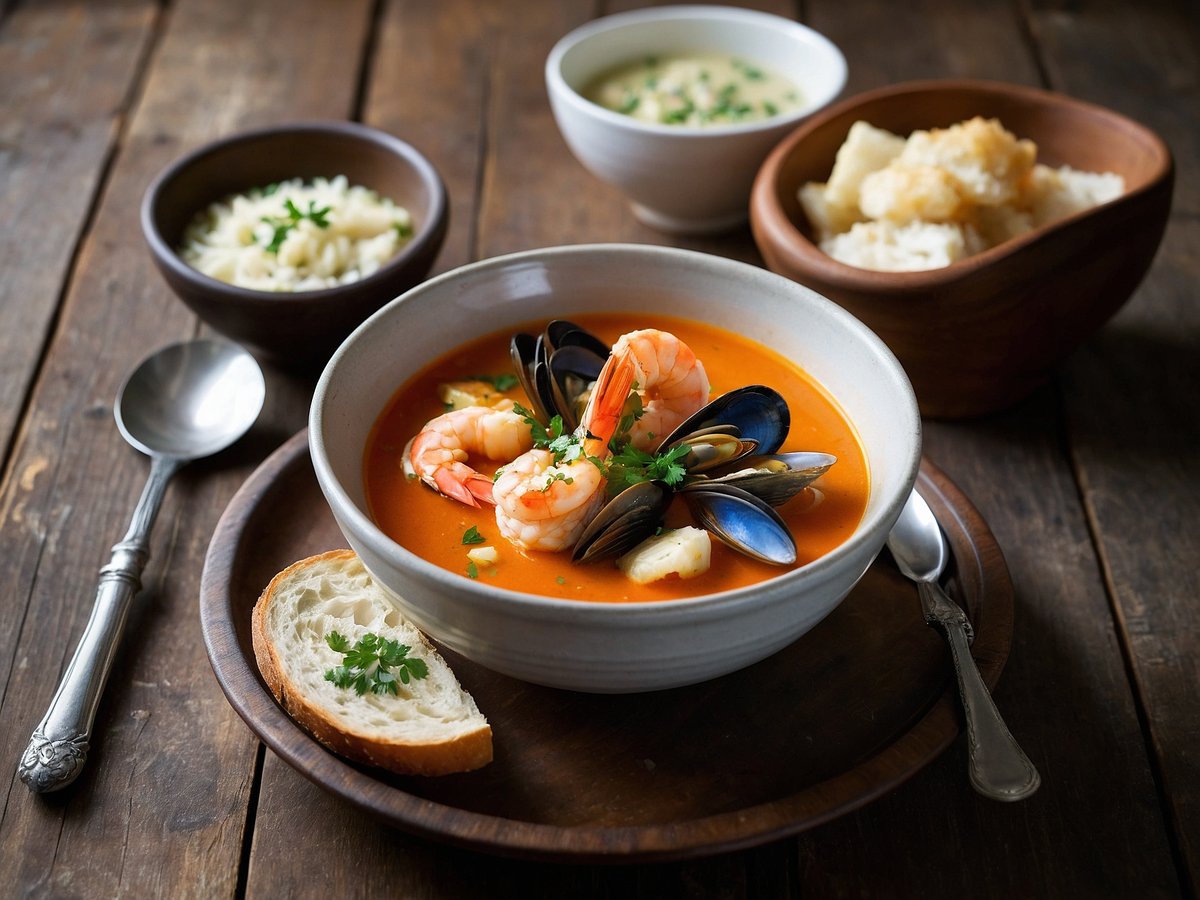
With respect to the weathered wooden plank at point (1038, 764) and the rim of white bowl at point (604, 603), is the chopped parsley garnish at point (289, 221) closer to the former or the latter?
the rim of white bowl at point (604, 603)

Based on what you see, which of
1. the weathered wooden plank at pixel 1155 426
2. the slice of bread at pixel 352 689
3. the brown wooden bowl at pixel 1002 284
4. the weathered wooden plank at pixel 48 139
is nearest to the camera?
the slice of bread at pixel 352 689

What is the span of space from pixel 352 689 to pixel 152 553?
0.85m

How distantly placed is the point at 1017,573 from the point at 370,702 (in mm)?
1524

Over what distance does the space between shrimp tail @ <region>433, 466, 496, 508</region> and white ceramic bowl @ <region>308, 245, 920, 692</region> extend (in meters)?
0.17

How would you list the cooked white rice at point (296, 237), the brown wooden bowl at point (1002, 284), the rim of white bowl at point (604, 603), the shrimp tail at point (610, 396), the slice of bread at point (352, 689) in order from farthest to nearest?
the cooked white rice at point (296, 237)
the brown wooden bowl at point (1002, 284)
the shrimp tail at point (610, 396)
the slice of bread at point (352, 689)
the rim of white bowl at point (604, 603)

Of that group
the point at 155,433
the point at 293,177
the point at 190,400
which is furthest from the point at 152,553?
the point at 293,177

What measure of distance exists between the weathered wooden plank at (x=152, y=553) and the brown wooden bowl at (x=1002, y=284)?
1458 millimetres

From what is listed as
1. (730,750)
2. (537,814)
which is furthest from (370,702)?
(730,750)

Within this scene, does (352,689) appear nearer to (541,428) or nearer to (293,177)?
(541,428)

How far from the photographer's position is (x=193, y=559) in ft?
8.61

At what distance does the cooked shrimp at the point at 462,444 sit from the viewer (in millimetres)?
2215

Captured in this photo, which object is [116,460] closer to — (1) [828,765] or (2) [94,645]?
(2) [94,645]

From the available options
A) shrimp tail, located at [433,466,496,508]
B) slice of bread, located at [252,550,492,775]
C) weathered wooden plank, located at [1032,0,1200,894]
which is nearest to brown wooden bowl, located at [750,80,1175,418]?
weathered wooden plank, located at [1032,0,1200,894]

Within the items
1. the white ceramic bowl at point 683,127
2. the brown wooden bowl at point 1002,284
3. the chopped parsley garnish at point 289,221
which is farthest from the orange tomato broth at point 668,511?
the white ceramic bowl at point 683,127
